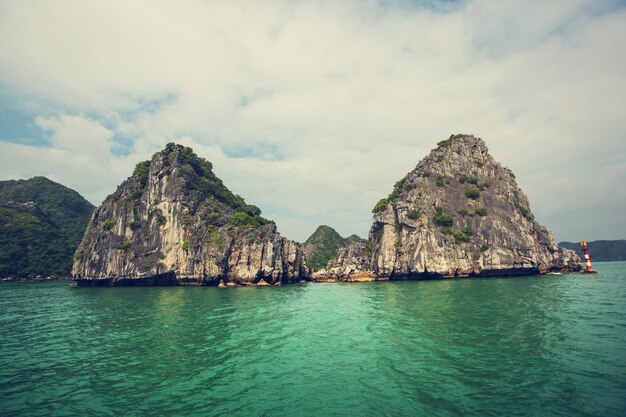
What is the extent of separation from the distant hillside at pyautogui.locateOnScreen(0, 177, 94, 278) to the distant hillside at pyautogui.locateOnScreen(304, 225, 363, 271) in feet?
358

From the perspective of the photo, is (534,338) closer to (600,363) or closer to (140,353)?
(600,363)

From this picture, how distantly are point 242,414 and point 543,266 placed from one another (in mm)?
104364

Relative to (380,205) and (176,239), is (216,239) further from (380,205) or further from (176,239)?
(380,205)

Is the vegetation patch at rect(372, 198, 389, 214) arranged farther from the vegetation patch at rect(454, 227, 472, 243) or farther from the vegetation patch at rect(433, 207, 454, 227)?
the vegetation patch at rect(454, 227, 472, 243)

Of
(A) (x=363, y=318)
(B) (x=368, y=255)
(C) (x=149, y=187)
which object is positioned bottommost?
(A) (x=363, y=318)

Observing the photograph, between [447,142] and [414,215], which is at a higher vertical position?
[447,142]

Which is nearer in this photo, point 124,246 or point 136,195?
point 124,246

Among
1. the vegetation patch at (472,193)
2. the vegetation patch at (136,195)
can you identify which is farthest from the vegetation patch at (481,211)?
the vegetation patch at (136,195)

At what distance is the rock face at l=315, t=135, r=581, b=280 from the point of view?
87.6 metres

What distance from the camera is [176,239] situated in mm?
91625

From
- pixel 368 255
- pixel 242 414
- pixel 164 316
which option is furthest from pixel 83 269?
pixel 242 414

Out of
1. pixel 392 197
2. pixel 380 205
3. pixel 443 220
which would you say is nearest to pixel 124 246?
pixel 380 205

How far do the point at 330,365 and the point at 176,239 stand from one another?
86.3m

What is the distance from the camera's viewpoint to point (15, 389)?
1409cm
